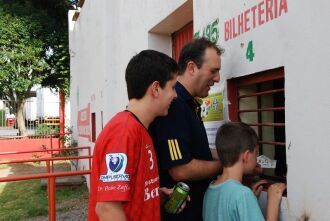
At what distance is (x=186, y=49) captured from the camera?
7.97 ft

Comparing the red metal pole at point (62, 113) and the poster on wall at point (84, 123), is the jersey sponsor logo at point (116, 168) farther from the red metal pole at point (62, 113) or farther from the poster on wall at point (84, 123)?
the red metal pole at point (62, 113)

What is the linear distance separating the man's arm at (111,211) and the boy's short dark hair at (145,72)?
49cm

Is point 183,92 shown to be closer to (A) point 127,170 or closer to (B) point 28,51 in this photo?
(A) point 127,170

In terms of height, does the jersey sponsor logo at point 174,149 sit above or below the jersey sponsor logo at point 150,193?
above

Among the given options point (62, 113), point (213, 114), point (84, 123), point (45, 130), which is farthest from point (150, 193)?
point (45, 130)

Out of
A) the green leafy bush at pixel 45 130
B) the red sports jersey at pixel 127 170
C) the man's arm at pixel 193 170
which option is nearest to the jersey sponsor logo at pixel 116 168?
the red sports jersey at pixel 127 170

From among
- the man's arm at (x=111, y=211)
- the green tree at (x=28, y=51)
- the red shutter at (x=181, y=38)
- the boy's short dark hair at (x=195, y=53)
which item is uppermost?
the green tree at (x=28, y=51)

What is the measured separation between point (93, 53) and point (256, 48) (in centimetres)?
693

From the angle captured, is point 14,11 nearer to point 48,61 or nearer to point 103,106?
point 48,61

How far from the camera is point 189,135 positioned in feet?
6.91

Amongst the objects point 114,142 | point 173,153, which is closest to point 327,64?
point 173,153

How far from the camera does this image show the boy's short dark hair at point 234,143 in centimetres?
203

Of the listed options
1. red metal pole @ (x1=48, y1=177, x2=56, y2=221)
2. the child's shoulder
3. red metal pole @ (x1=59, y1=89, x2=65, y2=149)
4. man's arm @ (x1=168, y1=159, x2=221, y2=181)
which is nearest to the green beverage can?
man's arm @ (x1=168, y1=159, x2=221, y2=181)

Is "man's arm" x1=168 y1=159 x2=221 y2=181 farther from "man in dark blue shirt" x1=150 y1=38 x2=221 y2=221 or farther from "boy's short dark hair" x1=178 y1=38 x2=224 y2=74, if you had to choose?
"boy's short dark hair" x1=178 y1=38 x2=224 y2=74
